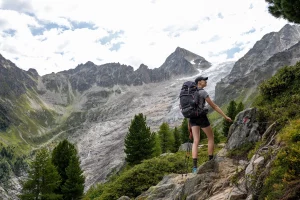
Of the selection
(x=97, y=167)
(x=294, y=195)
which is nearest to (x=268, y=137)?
(x=294, y=195)

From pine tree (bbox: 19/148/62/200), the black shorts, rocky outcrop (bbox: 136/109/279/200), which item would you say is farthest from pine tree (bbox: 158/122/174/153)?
the black shorts

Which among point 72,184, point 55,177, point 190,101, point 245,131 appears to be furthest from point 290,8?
point 72,184

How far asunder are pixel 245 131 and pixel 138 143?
3353 centimetres

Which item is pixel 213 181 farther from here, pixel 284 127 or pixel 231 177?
pixel 284 127

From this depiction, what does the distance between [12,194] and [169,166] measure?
150 meters

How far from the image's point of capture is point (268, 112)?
11961 millimetres

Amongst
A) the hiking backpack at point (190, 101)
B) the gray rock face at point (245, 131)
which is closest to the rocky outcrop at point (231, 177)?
the gray rock face at point (245, 131)

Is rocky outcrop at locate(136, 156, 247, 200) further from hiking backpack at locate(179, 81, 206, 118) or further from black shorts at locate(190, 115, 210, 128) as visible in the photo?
hiking backpack at locate(179, 81, 206, 118)

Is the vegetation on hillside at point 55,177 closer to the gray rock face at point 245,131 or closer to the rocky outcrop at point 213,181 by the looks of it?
the rocky outcrop at point 213,181

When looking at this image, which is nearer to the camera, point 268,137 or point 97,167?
point 268,137

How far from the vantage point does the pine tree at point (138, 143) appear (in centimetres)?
4500

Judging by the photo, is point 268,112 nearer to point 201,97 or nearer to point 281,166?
point 201,97

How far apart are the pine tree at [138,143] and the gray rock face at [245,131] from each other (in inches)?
1291

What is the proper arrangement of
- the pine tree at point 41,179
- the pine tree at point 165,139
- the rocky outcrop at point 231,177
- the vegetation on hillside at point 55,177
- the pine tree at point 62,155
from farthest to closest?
1. the pine tree at point 165,139
2. the pine tree at point 62,155
3. the vegetation on hillside at point 55,177
4. the pine tree at point 41,179
5. the rocky outcrop at point 231,177
